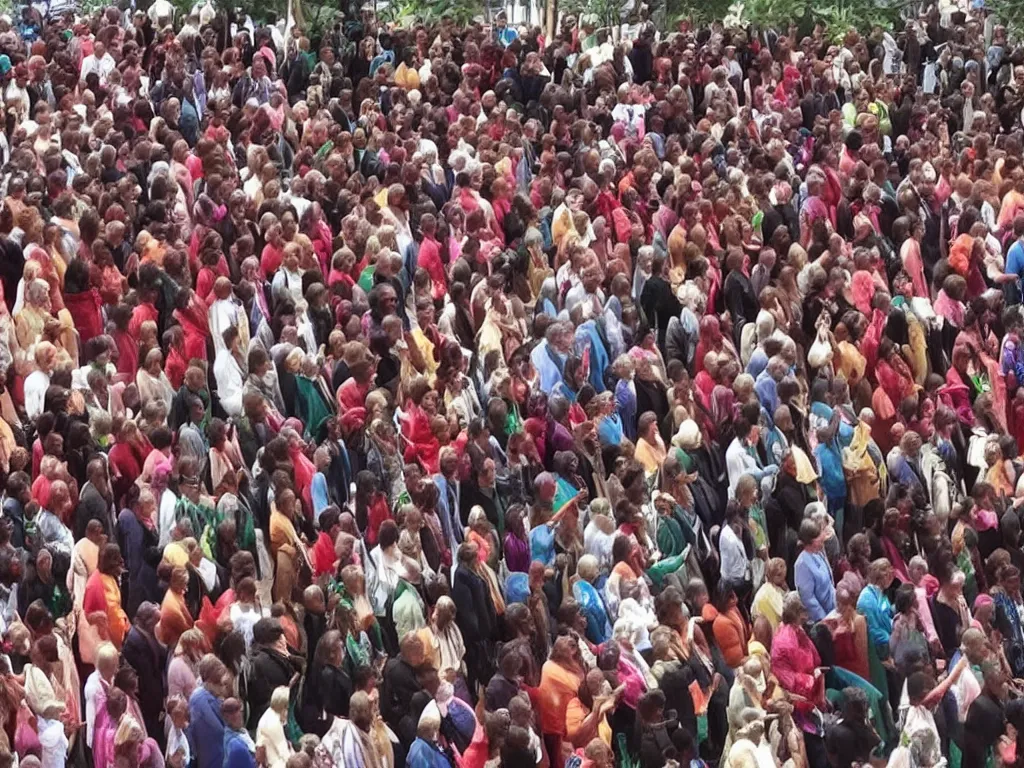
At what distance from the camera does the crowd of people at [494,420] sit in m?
15.4

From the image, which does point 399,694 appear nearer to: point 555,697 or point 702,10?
point 555,697

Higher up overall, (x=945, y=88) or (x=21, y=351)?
(x=21, y=351)

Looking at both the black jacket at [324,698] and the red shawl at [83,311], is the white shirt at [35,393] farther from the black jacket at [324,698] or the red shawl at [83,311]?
the black jacket at [324,698]

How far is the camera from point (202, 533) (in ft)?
53.9

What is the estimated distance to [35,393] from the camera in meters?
17.9

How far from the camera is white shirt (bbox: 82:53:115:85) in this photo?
2553 centimetres

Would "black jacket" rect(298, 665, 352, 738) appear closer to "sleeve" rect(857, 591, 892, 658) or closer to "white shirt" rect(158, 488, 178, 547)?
"white shirt" rect(158, 488, 178, 547)

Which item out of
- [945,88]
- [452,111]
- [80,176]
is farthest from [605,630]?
[945,88]

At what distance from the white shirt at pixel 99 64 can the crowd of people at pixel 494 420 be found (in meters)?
0.06

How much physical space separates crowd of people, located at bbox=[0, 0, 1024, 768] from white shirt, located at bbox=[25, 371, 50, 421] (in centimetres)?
3

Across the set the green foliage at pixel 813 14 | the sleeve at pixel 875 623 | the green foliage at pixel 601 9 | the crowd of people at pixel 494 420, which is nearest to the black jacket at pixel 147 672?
the crowd of people at pixel 494 420

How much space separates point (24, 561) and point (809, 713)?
451 cm

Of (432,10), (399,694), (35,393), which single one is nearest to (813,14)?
(432,10)

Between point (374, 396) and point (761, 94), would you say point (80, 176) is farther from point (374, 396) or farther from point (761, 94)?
point (761, 94)
